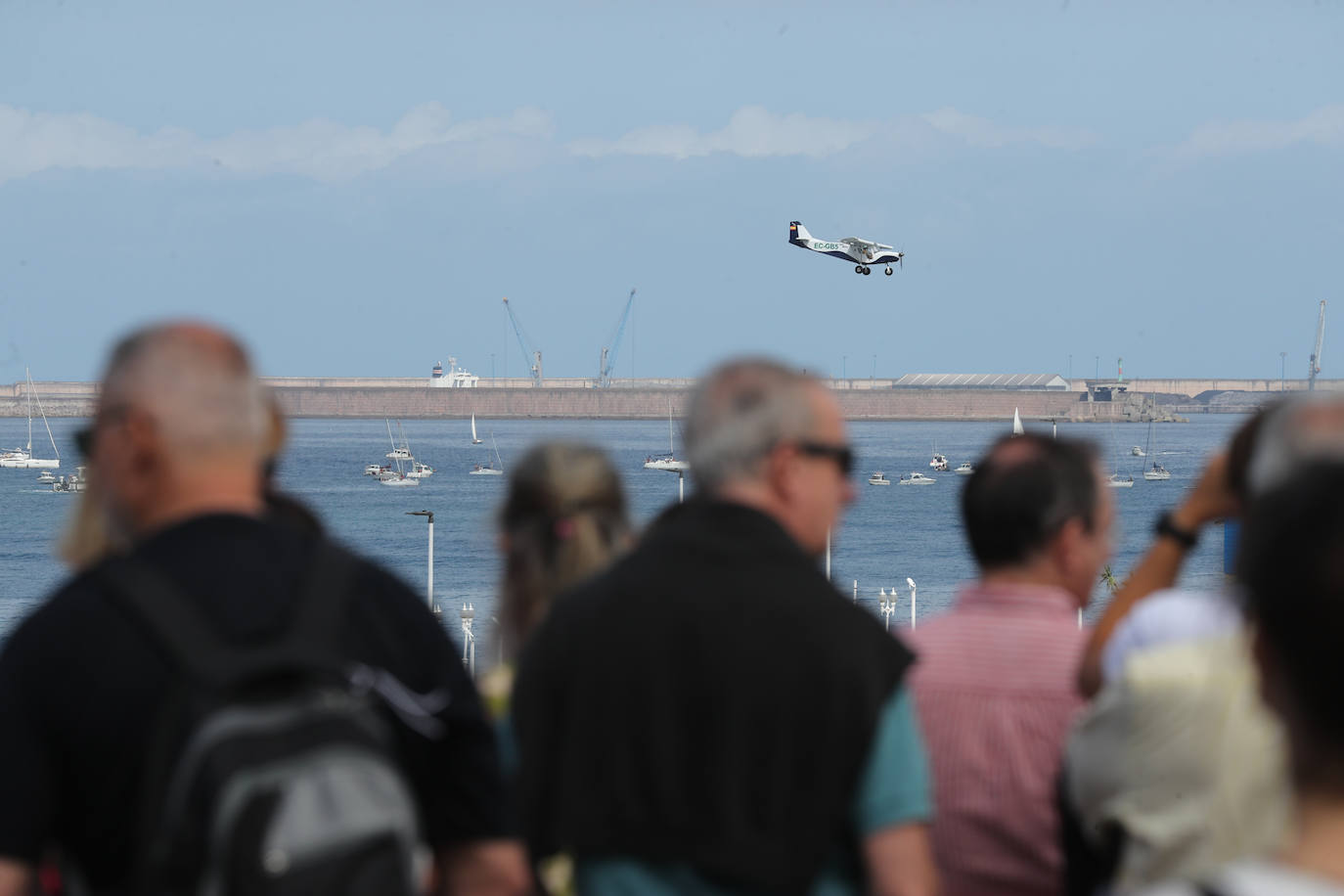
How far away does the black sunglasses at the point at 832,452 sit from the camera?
2197 mm

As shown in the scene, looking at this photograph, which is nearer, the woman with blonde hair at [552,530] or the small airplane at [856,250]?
the woman with blonde hair at [552,530]

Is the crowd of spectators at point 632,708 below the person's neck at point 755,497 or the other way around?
below

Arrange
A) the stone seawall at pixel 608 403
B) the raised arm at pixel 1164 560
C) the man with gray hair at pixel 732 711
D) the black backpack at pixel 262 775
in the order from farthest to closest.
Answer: the stone seawall at pixel 608 403 → the raised arm at pixel 1164 560 → the man with gray hair at pixel 732 711 → the black backpack at pixel 262 775

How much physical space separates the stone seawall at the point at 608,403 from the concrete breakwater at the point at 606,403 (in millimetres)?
104

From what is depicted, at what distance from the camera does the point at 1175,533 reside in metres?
2.63

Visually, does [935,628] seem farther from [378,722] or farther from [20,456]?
[20,456]

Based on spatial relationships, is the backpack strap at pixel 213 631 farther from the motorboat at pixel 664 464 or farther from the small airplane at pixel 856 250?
the motorboat at pixel 664 464

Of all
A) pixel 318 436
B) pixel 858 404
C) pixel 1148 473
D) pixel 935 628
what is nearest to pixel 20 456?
pixel 318 436

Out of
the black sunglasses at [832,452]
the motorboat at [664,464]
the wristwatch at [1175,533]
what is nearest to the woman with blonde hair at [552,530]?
the black sunglasses at [832,452]

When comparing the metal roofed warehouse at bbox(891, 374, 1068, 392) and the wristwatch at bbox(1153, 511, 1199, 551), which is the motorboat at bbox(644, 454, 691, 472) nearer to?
the metal roofed warehouse at bbox(891, 374, 1068, 392)

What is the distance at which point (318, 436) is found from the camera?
164 metres

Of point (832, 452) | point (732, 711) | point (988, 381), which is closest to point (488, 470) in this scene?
point (988, 381)

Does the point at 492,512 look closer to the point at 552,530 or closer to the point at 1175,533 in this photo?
the point at 552,530

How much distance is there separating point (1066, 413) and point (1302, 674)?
159390mm
